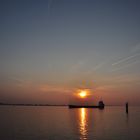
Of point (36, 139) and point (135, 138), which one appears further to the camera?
point (135, 138)

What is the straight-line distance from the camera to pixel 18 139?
3153cm

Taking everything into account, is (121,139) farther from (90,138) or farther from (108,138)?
(90,138)

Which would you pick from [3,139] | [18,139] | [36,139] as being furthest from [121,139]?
[3,139]

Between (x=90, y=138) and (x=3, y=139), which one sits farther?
(x=90, y=138)

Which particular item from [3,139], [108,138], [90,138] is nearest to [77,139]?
[90,138]

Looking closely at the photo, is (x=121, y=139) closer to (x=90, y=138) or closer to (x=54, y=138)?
(x=90, y=138)

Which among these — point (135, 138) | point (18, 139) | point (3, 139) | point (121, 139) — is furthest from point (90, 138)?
point (3, 139)

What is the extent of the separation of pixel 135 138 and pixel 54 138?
46.4ft

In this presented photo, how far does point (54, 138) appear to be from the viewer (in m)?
32.7

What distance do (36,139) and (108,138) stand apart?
12209 mm

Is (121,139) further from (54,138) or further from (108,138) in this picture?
(54,138)

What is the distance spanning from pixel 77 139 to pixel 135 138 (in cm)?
1030

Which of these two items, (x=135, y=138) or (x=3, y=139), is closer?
(x=3, y=139)

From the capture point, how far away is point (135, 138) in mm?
34031
